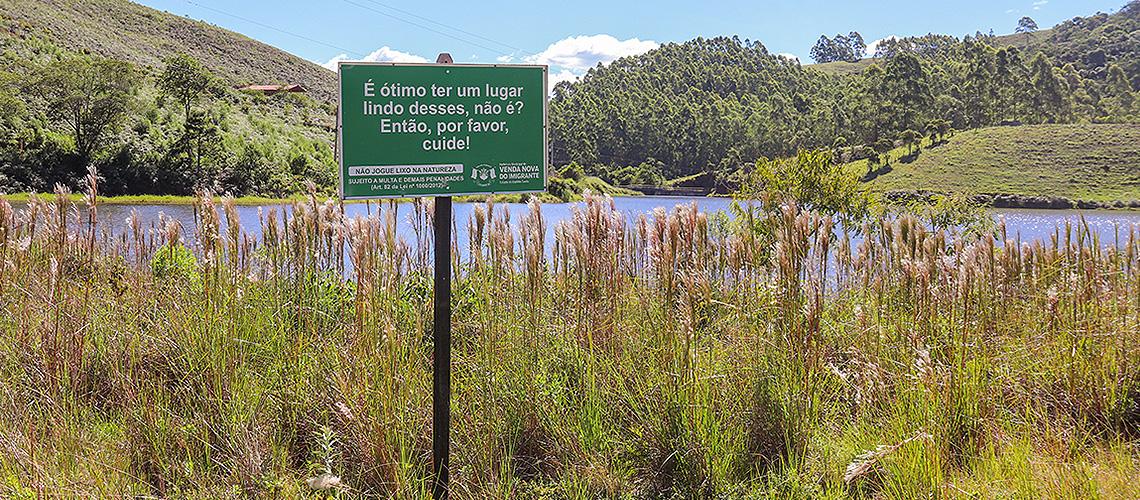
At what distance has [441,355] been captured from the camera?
114 inches

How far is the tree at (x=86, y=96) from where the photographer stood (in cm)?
3836

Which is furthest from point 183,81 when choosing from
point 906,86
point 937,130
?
point 906,86

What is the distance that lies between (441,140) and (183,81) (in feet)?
175

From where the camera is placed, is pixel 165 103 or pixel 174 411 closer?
pixel 174 411

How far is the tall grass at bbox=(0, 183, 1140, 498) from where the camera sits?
293cm

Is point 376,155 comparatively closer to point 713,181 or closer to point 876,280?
point 876,280

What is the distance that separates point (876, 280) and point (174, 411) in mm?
4557

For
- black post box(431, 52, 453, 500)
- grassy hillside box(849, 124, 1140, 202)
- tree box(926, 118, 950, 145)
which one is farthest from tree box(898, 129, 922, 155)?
black post box(431, 52, 453, 500)

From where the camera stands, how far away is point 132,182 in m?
37.0

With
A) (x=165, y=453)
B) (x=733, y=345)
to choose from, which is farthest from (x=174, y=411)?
(x=733, y=345)

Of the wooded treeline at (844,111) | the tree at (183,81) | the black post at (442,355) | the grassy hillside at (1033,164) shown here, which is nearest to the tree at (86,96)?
the tree at (183,81)

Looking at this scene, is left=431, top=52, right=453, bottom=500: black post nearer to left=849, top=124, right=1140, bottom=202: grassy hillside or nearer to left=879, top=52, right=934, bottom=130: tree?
left=849, top=124, right=1140, bottom=202: grassy hillside

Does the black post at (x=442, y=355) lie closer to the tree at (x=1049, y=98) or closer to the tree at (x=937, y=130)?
the tree at (x=937, y=130)

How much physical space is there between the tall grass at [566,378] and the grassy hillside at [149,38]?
64192 millimetres
